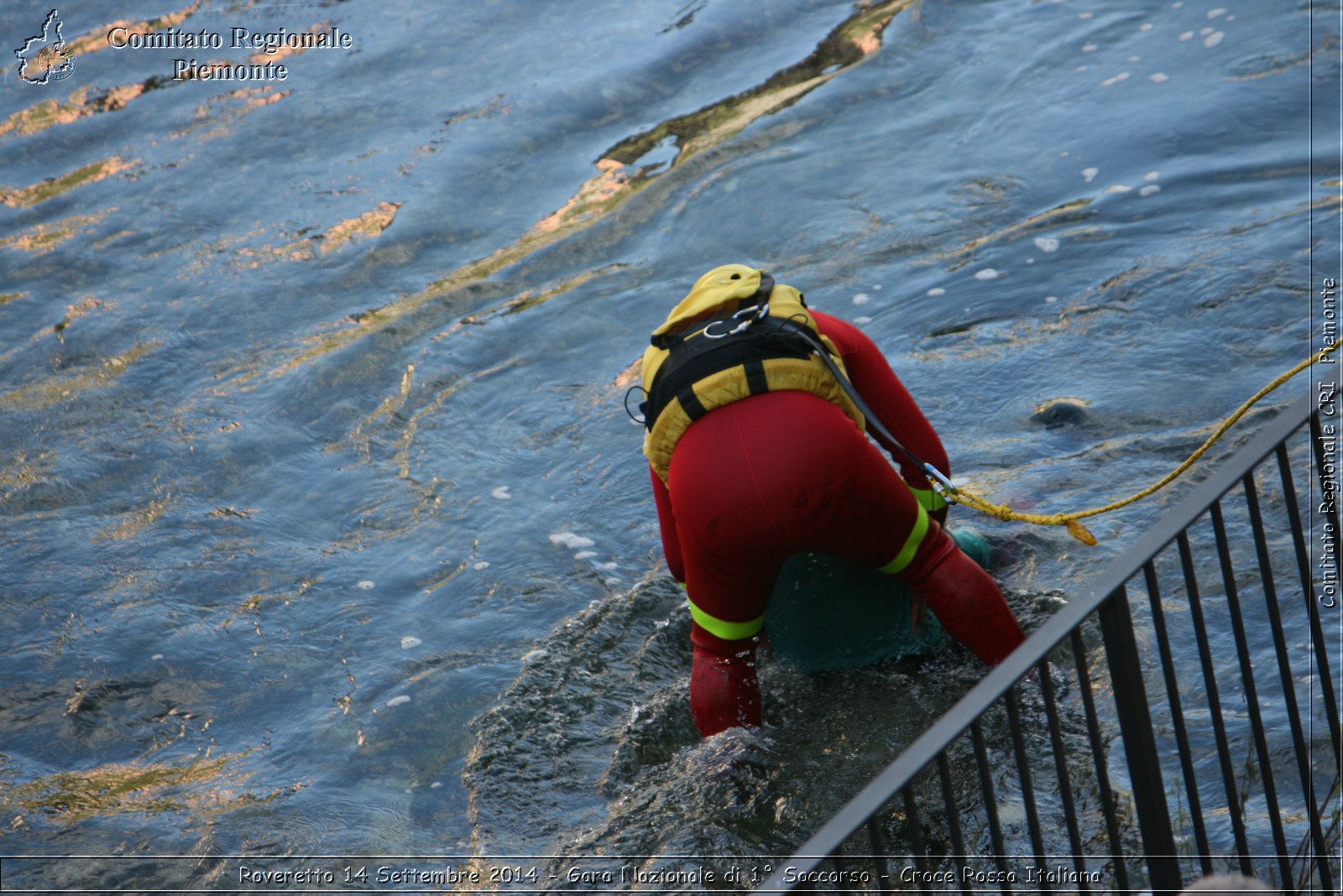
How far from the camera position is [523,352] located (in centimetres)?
840

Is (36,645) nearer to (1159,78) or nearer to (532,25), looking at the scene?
(1159,78)

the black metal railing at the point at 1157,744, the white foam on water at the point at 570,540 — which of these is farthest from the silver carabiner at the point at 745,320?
the white foam on water at the point at 570,540

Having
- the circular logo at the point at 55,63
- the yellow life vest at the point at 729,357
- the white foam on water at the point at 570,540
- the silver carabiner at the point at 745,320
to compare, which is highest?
the circular logo at the point at 55,63

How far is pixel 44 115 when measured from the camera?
13.1 metres

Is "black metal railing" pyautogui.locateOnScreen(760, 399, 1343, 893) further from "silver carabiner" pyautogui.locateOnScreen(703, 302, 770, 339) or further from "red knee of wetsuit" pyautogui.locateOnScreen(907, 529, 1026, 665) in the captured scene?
"silver carabiner" pyautogui.locateOnScreen(703, 302, 770, 339)

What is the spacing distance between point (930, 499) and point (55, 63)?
45.2ft

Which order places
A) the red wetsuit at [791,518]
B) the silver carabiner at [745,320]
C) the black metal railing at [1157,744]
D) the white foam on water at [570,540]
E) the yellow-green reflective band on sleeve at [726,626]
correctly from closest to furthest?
the black metal railing at [1157,744] → the red wetsuit at [791,518] → the silver carabiner at [745,320] → the yellow-green reflective band on sleeve at [726,626] → the white foam on water at [570,540]

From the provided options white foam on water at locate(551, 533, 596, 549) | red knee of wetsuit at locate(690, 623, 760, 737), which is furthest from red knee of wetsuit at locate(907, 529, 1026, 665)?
white foam on water at locate(551, 533, 596, 549)

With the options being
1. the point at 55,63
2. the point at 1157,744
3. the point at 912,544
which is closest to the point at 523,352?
the point at 912,544

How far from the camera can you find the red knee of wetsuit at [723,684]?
388 cm

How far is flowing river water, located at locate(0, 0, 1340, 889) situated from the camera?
457 centimetres

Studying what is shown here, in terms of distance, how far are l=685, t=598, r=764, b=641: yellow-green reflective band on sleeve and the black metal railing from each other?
2.28 ft

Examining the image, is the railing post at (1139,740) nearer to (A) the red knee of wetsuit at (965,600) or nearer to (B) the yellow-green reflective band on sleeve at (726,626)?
(A) the red knee of wetsuit at (965,600)

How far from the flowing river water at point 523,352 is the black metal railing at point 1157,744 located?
30 centimetres
